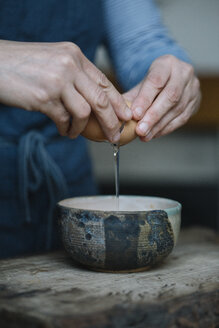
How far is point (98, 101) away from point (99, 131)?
8cm

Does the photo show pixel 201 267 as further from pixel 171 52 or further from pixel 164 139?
pixel 164 139

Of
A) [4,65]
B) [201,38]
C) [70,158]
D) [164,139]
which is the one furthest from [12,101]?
[164,139]

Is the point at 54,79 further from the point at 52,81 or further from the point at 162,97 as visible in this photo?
the point at 162,97

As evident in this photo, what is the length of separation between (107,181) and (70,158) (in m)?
1.64

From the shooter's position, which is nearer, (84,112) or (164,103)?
(84,112)

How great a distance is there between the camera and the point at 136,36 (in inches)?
40.6

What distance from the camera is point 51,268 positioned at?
69cm

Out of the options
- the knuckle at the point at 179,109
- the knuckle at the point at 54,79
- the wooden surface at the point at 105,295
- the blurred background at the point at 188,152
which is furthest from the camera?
Result: the blurred background at the point at 188,152

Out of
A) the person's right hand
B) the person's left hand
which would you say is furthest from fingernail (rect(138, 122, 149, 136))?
the person's right hand

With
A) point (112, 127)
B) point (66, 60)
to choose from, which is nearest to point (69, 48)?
point (66, 60)

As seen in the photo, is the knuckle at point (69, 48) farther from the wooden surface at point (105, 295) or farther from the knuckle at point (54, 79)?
the wooden surface at point (105, 295)

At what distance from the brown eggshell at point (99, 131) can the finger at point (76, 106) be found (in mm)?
34

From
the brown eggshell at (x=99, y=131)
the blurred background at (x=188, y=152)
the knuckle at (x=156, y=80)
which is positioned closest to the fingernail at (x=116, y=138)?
the brown eggshell at (x=99, y=131)

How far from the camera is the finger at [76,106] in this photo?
2.06 feet
